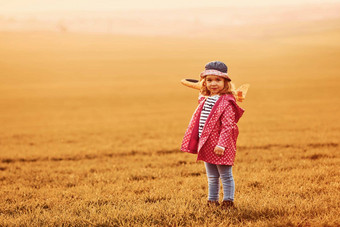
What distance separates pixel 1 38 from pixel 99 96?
40208 mm

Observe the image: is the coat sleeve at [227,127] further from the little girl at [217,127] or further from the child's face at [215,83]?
the child's face at [215,83]

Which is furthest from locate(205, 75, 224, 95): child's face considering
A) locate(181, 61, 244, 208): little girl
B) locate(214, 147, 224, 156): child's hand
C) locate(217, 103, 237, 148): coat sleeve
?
locate(214, 147, 224, 156): child's hand

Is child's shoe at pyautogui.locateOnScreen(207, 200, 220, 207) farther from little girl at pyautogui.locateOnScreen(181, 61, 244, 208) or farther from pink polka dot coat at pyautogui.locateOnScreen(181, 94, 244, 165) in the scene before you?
pink polka dot coat at pyautogui.locateOnScreen(181, 94, 244, 165)

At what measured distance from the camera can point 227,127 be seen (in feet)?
15.3

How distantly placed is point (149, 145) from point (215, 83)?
27.3ft

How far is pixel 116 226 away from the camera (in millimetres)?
4301

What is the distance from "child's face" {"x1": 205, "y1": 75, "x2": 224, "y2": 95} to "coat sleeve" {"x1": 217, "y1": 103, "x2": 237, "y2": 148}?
0.26 metres

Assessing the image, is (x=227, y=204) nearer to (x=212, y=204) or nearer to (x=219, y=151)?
(x=212, y=204)

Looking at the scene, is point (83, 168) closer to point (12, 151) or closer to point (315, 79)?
point (12, 151)

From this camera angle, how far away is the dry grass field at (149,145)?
4.80 metres

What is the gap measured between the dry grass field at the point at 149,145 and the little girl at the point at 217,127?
52 cm

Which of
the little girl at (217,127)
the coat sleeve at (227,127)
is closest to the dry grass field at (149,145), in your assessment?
the little girl at (217,127)

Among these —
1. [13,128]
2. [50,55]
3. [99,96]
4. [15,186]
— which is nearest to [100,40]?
[50,55]

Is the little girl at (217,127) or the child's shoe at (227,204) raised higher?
the little girl at (217,127)
